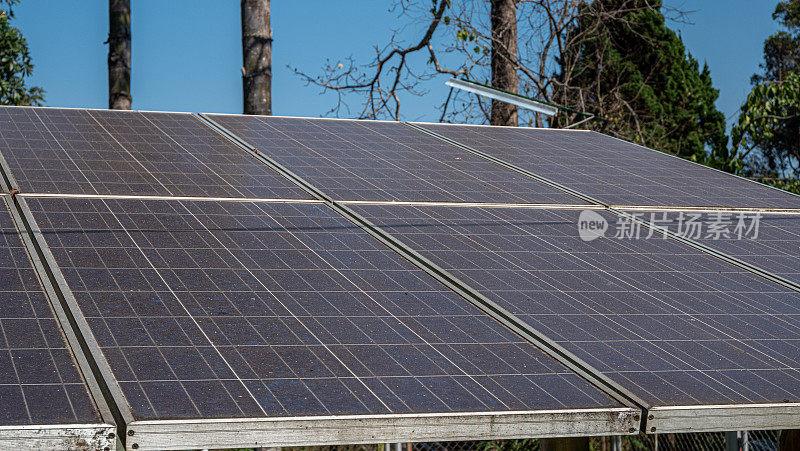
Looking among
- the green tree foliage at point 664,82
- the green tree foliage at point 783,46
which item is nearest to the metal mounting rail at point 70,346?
the green tree foliage at point 664,82

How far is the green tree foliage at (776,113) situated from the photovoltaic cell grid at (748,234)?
726cm

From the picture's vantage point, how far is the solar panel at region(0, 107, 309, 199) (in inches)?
182

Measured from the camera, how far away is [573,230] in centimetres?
474

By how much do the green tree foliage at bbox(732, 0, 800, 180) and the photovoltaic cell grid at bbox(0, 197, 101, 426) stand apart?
11238 mm

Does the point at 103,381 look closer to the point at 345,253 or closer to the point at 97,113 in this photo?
the point at 345,253

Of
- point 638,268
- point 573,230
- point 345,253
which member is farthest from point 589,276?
point 345,253

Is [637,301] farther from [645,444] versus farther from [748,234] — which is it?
[645,444]

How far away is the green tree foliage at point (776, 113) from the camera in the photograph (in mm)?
16250

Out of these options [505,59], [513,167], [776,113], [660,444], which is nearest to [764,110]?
[776,113]

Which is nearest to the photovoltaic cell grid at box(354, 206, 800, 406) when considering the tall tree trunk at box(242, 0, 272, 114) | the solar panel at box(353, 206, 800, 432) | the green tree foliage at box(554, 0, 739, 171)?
the solar panel at box(353, 206, 800, 432)

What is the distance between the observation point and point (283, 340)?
9.68ft

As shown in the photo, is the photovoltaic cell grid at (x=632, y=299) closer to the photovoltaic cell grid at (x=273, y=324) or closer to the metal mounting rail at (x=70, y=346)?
the photovoltaic cell grid at (x=273, y=324)

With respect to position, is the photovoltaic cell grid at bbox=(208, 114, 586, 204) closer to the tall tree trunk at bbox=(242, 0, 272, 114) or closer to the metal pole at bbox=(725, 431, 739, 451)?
the metal pole at bbox=(725, 431, 739, 451)

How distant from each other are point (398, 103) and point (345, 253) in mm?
11995
